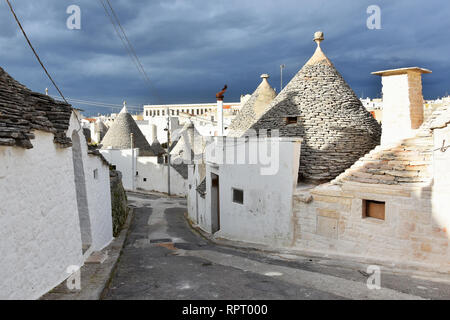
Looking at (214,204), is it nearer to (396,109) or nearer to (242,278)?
(396,109)

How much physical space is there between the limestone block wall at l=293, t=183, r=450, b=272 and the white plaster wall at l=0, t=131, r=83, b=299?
573 centimetres

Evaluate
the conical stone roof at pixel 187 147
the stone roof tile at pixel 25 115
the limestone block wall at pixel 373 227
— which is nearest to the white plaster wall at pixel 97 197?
the stone roof tile at pixel 25 115

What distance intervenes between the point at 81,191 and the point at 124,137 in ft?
83.3

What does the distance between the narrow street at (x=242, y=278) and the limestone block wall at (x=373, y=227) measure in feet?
1.87

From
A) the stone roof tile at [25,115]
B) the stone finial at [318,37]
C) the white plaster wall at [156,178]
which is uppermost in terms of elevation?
the stone finial at [318,37]

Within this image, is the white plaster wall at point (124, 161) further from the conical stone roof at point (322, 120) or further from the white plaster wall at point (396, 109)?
the white plaster wall at point (396, 109)

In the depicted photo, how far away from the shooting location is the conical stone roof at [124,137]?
3362 centimetres

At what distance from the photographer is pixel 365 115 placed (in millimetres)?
12852

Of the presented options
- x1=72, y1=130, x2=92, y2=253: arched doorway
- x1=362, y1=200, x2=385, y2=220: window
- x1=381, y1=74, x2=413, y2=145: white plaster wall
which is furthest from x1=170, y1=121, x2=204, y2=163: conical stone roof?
x1=362, y1=200, x2=385, y2=220: window

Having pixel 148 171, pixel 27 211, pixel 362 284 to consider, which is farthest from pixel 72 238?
pixel 148 171
